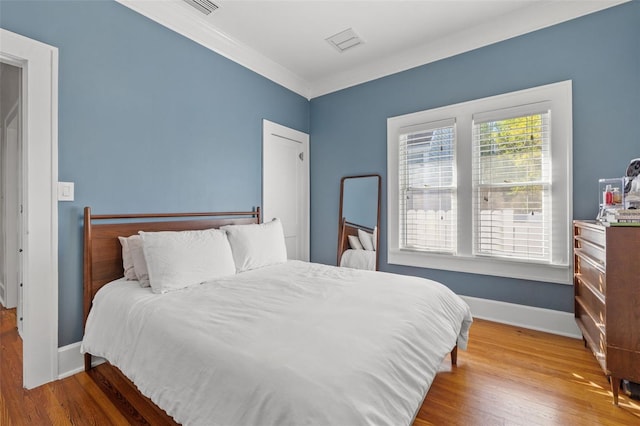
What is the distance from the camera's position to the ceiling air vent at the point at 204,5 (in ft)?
7.89

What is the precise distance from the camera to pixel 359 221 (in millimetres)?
3605

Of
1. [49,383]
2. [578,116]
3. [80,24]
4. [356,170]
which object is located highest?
[80,24]

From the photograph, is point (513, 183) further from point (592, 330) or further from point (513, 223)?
point (592, 330)

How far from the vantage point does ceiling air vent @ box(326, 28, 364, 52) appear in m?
2.87

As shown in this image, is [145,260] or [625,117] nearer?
[145,260]

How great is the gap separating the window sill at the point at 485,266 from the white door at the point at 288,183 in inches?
48.9

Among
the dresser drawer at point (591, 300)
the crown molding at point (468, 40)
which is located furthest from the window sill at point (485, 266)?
the crown molding at point (468, 40)

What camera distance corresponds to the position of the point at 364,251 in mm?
3557

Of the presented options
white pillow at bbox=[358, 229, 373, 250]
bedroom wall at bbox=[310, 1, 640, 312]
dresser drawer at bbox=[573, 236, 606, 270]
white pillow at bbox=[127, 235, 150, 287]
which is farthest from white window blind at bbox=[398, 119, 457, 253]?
white pillow at bbox=[127, 235, 150, 287]

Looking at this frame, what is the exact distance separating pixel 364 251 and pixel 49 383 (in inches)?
113

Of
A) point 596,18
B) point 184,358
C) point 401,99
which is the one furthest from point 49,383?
point 596,18

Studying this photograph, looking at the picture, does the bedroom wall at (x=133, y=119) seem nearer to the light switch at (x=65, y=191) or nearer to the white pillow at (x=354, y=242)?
the light switch at (x=65, y=191)

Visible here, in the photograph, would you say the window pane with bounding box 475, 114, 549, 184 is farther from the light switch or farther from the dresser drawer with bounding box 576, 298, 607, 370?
the light switch

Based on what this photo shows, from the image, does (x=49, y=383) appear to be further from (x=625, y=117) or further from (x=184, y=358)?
(x=625, y=117)
